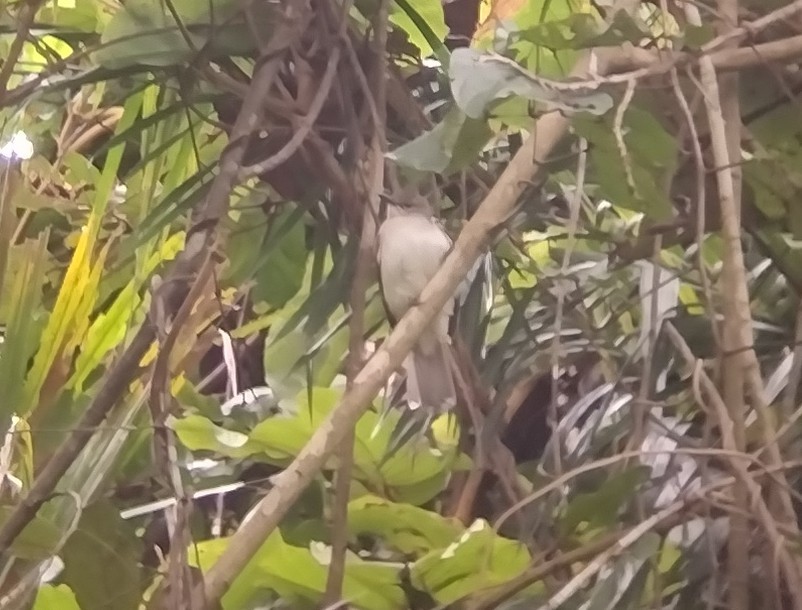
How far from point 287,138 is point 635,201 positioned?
0.26 m

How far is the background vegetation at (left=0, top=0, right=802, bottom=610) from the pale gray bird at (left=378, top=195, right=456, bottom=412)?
2cm

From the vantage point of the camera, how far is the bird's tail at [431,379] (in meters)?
0.72

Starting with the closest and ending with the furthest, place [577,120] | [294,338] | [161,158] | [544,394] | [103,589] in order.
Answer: [577,120] → [103,589] → [161,158] → [294,338] → [544,394]

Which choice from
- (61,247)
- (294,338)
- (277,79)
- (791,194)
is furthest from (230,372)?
(791,194)

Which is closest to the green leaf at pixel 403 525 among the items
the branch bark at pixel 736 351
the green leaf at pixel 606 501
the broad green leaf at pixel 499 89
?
the green leaf at pixel 606 501

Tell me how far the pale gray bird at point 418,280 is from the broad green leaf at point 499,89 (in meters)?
0.18

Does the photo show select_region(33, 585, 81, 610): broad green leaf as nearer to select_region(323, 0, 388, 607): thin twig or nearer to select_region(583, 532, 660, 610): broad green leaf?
select_region(323, 0, 388, 607): thin twig

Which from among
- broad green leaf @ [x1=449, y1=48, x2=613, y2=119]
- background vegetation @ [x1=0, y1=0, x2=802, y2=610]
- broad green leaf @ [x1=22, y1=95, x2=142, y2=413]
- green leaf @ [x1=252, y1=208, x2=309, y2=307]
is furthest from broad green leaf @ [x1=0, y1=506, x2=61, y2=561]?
broad green leaf @ [x1=449, y1=48, x2=613, y2=119]

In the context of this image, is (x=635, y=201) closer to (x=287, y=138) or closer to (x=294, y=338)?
(x=287, y=138)

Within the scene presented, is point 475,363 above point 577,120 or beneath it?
beneath

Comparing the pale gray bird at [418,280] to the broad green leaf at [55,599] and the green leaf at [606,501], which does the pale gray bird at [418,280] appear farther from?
the broad green leaf at [55,599]

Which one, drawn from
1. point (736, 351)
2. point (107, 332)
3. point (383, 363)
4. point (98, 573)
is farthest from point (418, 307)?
point (107, 332)

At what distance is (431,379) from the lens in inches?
29.1

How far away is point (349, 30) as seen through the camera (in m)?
0.70
